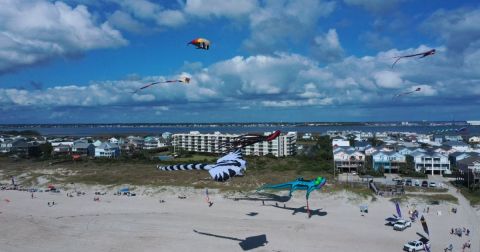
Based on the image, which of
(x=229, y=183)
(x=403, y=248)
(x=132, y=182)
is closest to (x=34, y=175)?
(x=132, y=182)

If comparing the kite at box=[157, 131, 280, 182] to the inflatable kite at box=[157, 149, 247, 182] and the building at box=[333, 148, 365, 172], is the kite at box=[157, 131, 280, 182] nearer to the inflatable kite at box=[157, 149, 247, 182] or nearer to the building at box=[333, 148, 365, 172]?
the inflatable kite at box=[157, 149, 247, 182]

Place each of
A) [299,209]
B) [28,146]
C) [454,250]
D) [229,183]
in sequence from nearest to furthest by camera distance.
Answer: [454,250], [299,209], [229,183], [28,146]

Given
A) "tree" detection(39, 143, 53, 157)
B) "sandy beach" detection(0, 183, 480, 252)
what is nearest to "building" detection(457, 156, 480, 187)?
"sandy beach" detection(0, 183, 480, 252)

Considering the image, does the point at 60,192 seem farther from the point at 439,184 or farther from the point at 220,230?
the point at 439,184

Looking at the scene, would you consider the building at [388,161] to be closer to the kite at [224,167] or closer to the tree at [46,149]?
the kite at [224,167]

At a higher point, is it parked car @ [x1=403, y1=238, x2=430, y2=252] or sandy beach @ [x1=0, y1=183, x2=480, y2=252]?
parked car @ [x1=403, y1=238, x2=430, y2=252]

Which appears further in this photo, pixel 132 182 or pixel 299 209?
pixel 132 182

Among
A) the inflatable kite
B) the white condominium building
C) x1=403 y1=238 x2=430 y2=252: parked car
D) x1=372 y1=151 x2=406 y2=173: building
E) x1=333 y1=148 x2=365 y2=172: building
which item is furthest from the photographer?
the white condominium building
